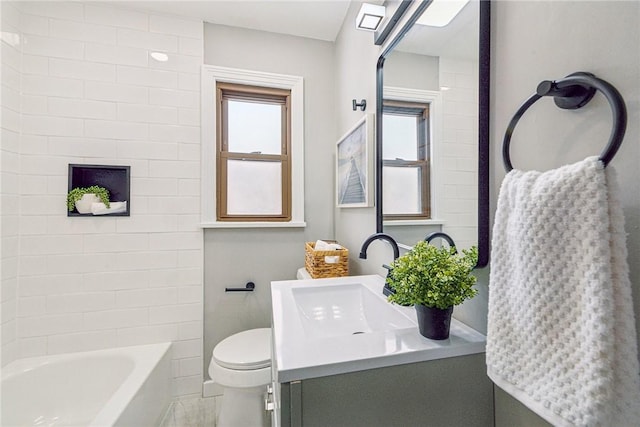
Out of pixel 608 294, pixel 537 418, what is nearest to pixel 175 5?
pixel 608 294

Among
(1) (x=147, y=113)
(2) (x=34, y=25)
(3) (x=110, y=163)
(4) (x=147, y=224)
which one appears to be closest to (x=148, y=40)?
(1) (x=147, y=113)

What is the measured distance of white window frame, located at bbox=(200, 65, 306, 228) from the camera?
78.3 inches

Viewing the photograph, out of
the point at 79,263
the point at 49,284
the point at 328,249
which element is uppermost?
the point at 328,249

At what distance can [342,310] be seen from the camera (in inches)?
47.0

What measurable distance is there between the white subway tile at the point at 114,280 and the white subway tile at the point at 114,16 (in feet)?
5.33

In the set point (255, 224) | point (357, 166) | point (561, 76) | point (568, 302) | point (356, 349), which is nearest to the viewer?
point (568, 302)

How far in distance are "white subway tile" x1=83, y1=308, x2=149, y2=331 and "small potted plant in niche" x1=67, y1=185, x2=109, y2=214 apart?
67 centimetres

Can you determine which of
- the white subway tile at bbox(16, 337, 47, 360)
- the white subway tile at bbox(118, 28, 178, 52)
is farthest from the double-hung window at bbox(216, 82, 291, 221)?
the white subway tile at bbox(16, 337, 47, 360)

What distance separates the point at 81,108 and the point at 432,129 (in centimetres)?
210

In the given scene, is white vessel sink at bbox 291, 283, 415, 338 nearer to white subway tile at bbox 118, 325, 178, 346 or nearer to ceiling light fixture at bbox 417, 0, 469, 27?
ceiling light fixture at bbox 417, 0, 469, 27

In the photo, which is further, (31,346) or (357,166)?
(31,346)

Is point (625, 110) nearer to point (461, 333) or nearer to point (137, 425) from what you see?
point (461, 333)

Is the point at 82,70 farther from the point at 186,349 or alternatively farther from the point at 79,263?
the point at 186,349

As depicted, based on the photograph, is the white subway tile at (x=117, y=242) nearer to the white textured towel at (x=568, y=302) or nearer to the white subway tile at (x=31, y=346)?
the white subway tile at (x=31, y=346)
